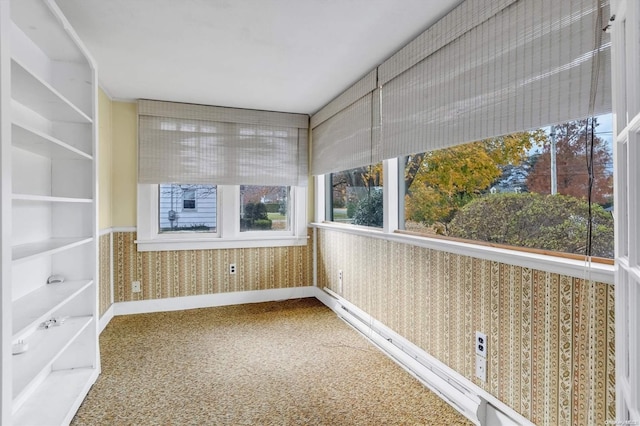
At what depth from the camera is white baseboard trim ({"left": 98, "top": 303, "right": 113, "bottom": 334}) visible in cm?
312

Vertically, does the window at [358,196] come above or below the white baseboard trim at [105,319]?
above

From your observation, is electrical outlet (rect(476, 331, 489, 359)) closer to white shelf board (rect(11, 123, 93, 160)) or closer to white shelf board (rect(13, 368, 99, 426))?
white shelf board (rect(13, 368, 99, 426))

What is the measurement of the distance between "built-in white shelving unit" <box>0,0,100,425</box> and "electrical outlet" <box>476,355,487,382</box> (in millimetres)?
2153

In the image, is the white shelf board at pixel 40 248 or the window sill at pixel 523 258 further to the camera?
the white shelf board at pixel 40 248

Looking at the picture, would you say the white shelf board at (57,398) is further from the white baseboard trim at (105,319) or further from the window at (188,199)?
the window at (188,199)

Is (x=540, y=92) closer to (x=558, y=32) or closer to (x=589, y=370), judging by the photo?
(x=558, y=32)

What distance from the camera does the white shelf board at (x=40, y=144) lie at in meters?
1.50

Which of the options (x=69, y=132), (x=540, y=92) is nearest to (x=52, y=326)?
(x=69, y=132)

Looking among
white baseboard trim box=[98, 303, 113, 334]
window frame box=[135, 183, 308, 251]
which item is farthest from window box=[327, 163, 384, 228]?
white baseboard trim box=[98, 303, 113, 334]

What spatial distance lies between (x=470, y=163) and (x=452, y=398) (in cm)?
140

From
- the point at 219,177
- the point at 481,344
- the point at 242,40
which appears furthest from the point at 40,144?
the point at 481,344

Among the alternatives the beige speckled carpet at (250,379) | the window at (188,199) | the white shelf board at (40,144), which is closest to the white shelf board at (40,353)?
the beige speckled carpet at (250,379)

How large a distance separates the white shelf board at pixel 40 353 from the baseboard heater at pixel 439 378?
6.84 feet

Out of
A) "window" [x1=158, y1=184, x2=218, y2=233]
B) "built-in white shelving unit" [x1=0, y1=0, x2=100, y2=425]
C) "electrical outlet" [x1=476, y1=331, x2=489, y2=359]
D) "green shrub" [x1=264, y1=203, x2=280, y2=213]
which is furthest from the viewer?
"green shrub" [x1=264, y1=203, x2=280, y2=213]
